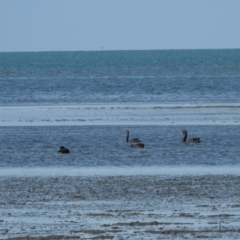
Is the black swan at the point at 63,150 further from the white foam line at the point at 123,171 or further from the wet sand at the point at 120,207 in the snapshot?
the wet sand at the point at 120,207

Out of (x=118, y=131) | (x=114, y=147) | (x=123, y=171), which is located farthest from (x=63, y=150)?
(x=118, y=131)

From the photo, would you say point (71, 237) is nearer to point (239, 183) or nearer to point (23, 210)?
point (23, 210)

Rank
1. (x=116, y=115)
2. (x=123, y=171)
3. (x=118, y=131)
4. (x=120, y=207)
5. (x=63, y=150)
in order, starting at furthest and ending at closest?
(x=116, y=115) → (x=118, y=131) → (x=63, y=150) → (x=123, y=171) → (x=120, y=207)

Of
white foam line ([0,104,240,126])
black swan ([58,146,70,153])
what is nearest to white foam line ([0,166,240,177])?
black swan ([58,146,70,153])

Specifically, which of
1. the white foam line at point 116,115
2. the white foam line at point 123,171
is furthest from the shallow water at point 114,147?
Result: the white foam line at point 116,115

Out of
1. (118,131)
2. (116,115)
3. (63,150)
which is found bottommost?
(63,150)

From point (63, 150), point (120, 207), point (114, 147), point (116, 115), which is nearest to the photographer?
point (120, 207)

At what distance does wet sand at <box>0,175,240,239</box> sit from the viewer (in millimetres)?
13344

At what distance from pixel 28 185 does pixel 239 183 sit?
4272 millimetres

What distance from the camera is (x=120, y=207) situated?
15.7 m

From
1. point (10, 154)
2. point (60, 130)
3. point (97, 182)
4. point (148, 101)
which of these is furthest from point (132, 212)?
point (148, 101)

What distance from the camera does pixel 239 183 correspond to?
60.8 ft

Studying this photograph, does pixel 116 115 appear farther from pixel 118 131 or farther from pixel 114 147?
pixel 114 147

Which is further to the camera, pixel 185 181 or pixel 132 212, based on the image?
pixel 185 181
